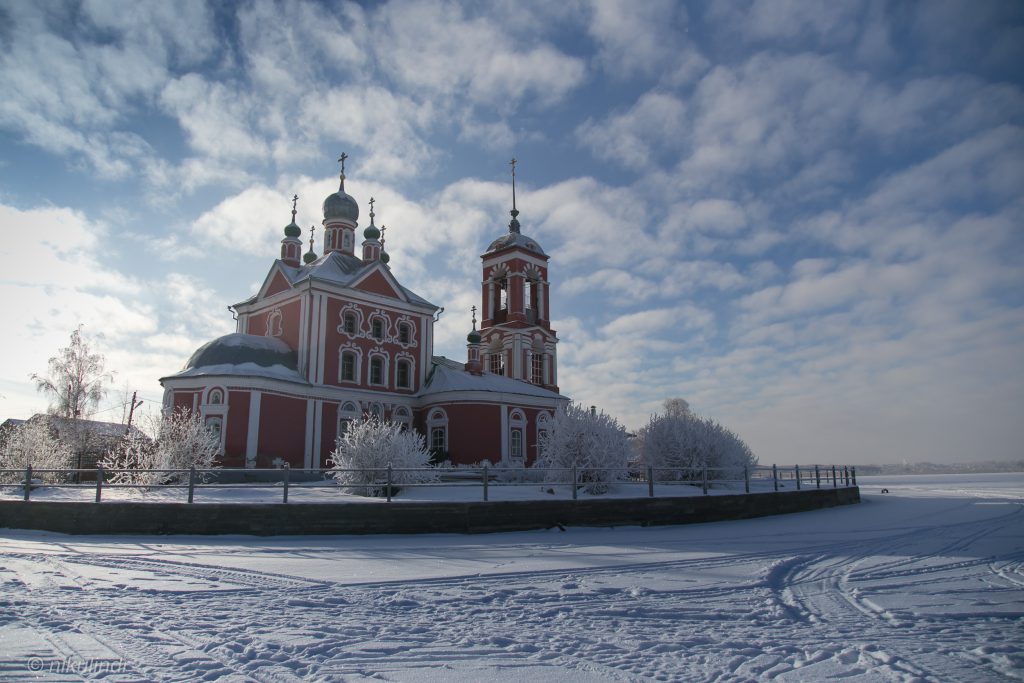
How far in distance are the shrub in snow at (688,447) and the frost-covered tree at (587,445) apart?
9.68ft

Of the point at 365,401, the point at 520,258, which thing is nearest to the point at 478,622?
the point at 365,401

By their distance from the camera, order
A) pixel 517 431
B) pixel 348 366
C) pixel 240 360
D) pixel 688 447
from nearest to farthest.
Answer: pixel 688 447 < pixel 240 360 < pixel 348 366 < pixel 517 431

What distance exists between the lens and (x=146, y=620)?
20.8 ft

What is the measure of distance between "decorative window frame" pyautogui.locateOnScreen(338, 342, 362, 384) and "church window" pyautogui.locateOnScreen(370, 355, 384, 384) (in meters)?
0.77

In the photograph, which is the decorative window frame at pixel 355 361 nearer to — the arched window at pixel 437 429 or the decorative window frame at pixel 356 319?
the decorative window frame at pixel 356 319

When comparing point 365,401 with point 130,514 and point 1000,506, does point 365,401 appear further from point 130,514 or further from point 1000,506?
point 1000,506

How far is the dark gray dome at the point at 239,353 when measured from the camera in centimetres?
2742

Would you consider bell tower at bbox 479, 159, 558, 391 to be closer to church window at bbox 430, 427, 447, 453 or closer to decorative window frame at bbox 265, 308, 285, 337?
church window at bbox 430, 427, 447, 453

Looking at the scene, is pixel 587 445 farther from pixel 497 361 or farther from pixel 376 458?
pixel 497 361

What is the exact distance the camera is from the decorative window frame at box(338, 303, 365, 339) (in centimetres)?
3166

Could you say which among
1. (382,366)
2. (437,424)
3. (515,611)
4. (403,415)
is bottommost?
(515,611)

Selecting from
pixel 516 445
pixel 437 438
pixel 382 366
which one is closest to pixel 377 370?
pixel 382 366

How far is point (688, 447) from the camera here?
24000mm

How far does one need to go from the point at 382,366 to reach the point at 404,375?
1447mm
